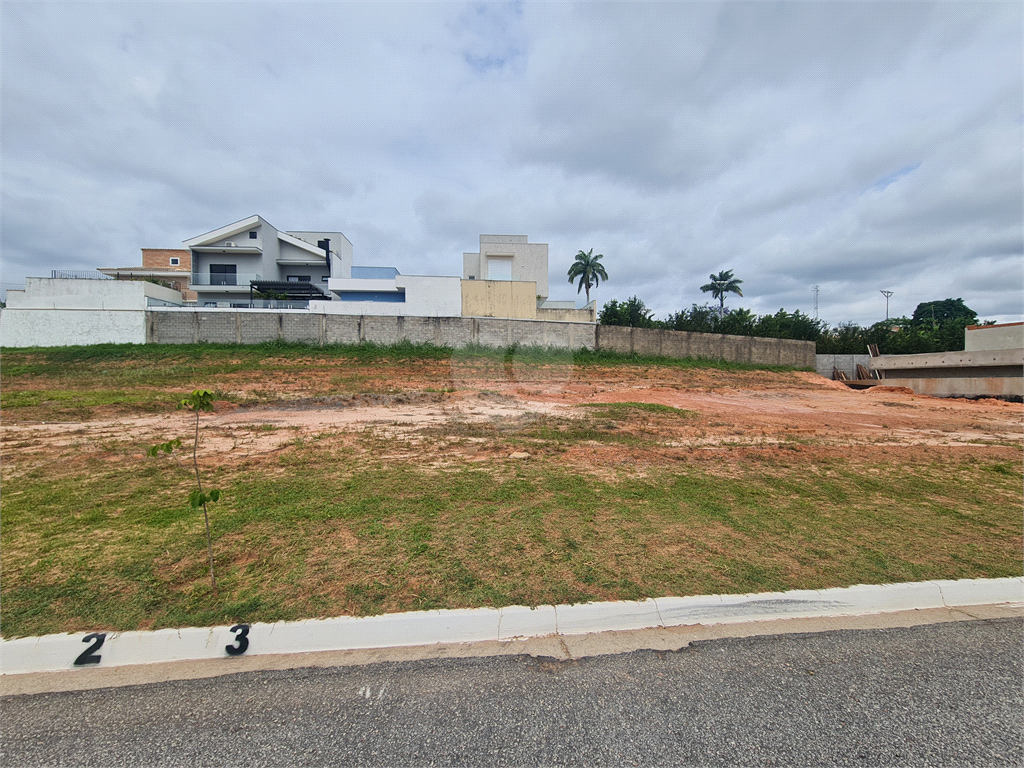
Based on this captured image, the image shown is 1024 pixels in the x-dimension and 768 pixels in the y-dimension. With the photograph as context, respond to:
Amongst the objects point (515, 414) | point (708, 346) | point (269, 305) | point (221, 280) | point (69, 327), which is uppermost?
point (221, 280)

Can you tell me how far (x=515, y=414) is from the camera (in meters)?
12.8

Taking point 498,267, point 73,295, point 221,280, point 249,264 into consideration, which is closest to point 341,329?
point 73,295

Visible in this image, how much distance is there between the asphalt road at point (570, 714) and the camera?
93.7 inches

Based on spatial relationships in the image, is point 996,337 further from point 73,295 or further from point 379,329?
point 73,295

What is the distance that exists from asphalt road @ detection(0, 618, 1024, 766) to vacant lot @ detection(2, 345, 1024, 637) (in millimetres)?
668

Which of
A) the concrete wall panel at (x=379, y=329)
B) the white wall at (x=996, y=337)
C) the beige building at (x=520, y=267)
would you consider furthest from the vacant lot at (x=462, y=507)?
the beige building at (x=520, y=267)

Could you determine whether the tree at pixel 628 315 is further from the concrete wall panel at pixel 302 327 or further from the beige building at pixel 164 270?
the beige building at pixel 164 270

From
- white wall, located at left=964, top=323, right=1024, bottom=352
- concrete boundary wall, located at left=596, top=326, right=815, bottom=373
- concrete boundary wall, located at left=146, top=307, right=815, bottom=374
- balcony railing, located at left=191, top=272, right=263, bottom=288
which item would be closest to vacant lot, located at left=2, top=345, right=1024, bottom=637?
concrete boundary wall, located at left=146, top=307, right=815, bottom=374

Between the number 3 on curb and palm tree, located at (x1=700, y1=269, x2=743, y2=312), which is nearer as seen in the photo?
the number 3 on curb

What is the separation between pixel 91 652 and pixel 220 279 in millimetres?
41342

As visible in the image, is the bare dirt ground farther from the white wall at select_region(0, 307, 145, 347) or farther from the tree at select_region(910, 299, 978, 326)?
the tree at select_region(910, 299, 978, 326)

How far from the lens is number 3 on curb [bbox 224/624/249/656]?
10.5 feet

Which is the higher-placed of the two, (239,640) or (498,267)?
(498,267)

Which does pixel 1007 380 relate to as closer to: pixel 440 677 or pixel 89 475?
pixel 440 677
